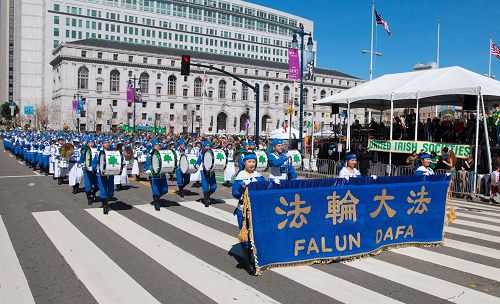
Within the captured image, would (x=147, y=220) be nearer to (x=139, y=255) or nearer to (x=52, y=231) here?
(x=52, y=231)

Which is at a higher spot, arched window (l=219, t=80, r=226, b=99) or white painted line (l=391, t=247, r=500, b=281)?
arched window (l=219, t=80, r=226, b=99)

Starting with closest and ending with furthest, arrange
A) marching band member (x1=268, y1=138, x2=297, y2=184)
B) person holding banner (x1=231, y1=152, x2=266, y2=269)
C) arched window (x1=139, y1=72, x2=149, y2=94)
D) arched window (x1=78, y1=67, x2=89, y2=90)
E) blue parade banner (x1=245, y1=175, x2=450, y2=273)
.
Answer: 1. blue parade banner (x1=245, y1=175, x2=450, y2=273)
2. person holding banner (x1=231, y1=152, x2=266, y2=269)
3. marching band member (x1=268, y1=138, x2=297, y2=184)
4. arched window (x1=78, y1=67, x2=89, y2=90)
5. arched window (x1=139, y1=72, x2=149, y2=94)

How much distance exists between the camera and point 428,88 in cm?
1881

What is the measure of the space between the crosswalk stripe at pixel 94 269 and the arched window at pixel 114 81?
93282mm

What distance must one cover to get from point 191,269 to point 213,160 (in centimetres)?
610

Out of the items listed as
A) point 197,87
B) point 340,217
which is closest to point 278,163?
point 340,217

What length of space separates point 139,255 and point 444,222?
223 inches

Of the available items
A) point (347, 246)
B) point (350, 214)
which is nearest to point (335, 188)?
point (350, 214)

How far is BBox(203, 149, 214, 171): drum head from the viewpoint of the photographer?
41.4 ft

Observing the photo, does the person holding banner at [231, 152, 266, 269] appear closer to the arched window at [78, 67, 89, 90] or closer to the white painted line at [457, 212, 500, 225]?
the white painted line at [457, 212, 500, 225]

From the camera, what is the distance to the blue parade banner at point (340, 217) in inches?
258

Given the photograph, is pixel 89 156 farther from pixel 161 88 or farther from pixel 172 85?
pixel 172 85

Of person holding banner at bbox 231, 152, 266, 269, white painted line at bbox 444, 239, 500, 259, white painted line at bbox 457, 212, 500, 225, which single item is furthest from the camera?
white painted line at bbox 457, 212, 500, 225

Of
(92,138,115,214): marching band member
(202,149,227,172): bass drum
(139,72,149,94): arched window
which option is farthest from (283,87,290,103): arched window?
(92,138,115,214): marching band member
